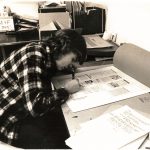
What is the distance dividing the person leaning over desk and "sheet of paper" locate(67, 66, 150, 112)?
0.25ft

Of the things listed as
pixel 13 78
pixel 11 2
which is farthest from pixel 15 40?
pixel 13 78

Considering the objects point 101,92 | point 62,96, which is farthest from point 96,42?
point 62,96

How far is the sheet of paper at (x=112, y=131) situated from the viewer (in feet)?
2.95

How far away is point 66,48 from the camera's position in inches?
47.1

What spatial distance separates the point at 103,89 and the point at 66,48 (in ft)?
1.07

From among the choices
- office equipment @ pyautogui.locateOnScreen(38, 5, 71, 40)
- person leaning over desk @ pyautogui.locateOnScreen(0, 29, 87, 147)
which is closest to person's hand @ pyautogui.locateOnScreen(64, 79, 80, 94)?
person leaning over desk @ pyautogui.locateOnScreen(0, 29, 87, 147)

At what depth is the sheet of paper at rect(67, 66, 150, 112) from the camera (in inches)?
46.7

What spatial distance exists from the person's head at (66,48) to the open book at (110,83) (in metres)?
0.20

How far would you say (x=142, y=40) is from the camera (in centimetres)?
161

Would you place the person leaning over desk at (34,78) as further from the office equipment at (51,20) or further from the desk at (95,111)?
the office equipment at (51,20)

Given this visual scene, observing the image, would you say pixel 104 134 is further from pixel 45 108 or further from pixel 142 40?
pixel 142 40

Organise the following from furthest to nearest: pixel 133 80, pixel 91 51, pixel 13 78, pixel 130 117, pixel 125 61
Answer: pixel 91 51, pixel 125 61, pixel 133 80, pixel 13 78, pixel 130 117

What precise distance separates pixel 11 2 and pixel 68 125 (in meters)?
2.07

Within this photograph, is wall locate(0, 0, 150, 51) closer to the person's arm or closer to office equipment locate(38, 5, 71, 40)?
office equipment locate(38, 5, 71, 40)
